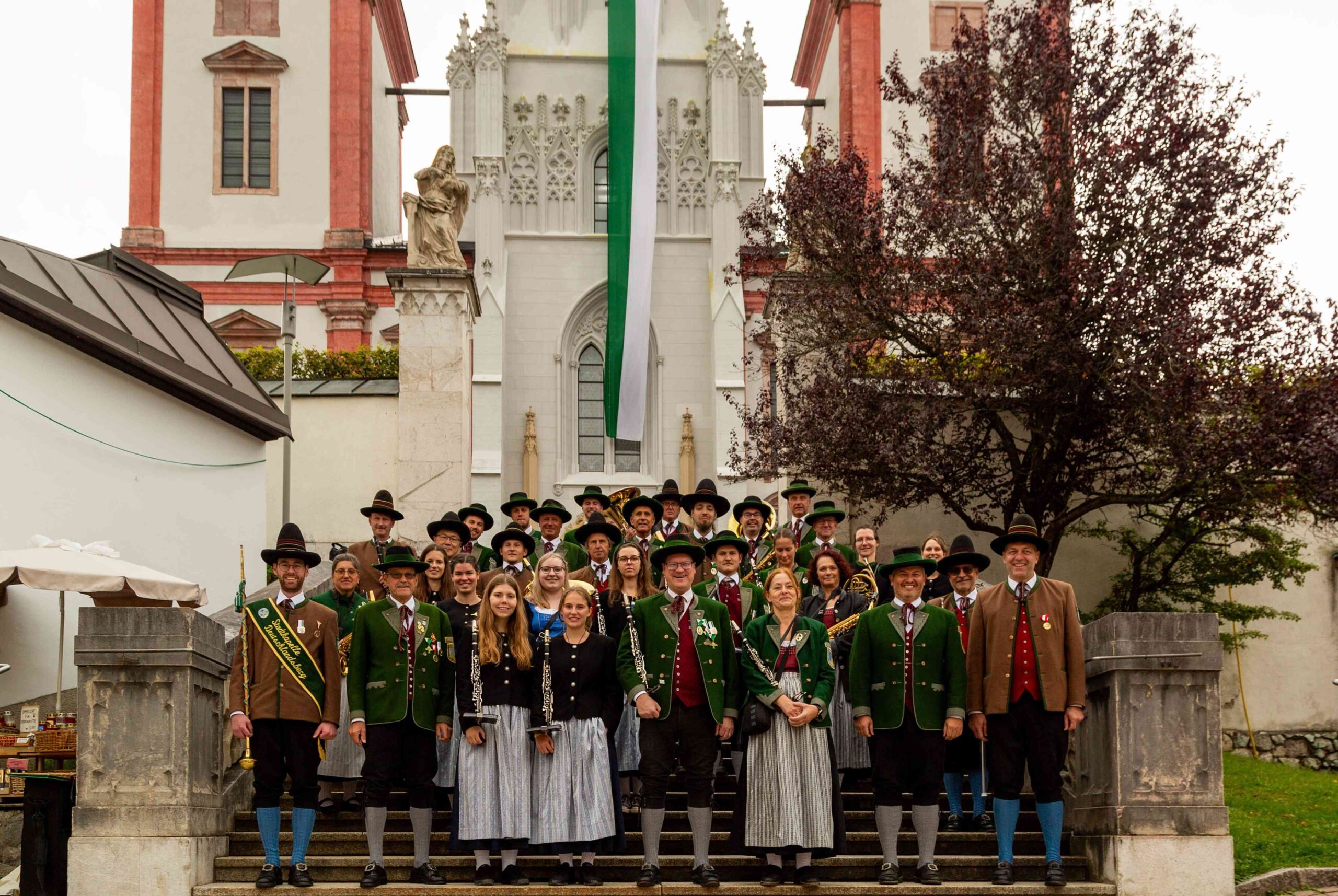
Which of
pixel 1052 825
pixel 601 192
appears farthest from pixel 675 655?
pixel 601 192

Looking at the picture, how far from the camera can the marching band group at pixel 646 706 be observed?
8.70m

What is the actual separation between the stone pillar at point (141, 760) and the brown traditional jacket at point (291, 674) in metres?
0.33

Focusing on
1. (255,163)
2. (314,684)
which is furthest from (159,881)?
(255,163)

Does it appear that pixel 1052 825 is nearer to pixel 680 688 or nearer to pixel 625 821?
pixel 680 688

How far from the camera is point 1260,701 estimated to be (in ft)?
55.2

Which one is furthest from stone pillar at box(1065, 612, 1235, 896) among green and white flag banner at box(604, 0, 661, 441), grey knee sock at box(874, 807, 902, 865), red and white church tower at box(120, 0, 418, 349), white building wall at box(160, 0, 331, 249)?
white building wall at box(160, 0, 331, 249)

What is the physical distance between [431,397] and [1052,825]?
1143 cm

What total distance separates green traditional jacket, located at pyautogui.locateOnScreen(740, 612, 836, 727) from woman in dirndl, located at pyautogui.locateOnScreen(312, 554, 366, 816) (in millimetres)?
2704

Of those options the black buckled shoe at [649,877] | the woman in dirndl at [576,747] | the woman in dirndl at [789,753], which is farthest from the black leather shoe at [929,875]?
the woman in dirndl at [576,747]

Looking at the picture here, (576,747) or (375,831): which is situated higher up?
(576,747)

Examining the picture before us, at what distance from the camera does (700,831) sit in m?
8.66

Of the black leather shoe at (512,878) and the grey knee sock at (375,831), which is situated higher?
the grey knee sock at (375,831)

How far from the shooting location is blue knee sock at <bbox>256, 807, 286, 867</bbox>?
8609mm

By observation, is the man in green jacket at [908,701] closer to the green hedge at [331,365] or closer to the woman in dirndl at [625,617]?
the woman in dirndl at [625,617]
